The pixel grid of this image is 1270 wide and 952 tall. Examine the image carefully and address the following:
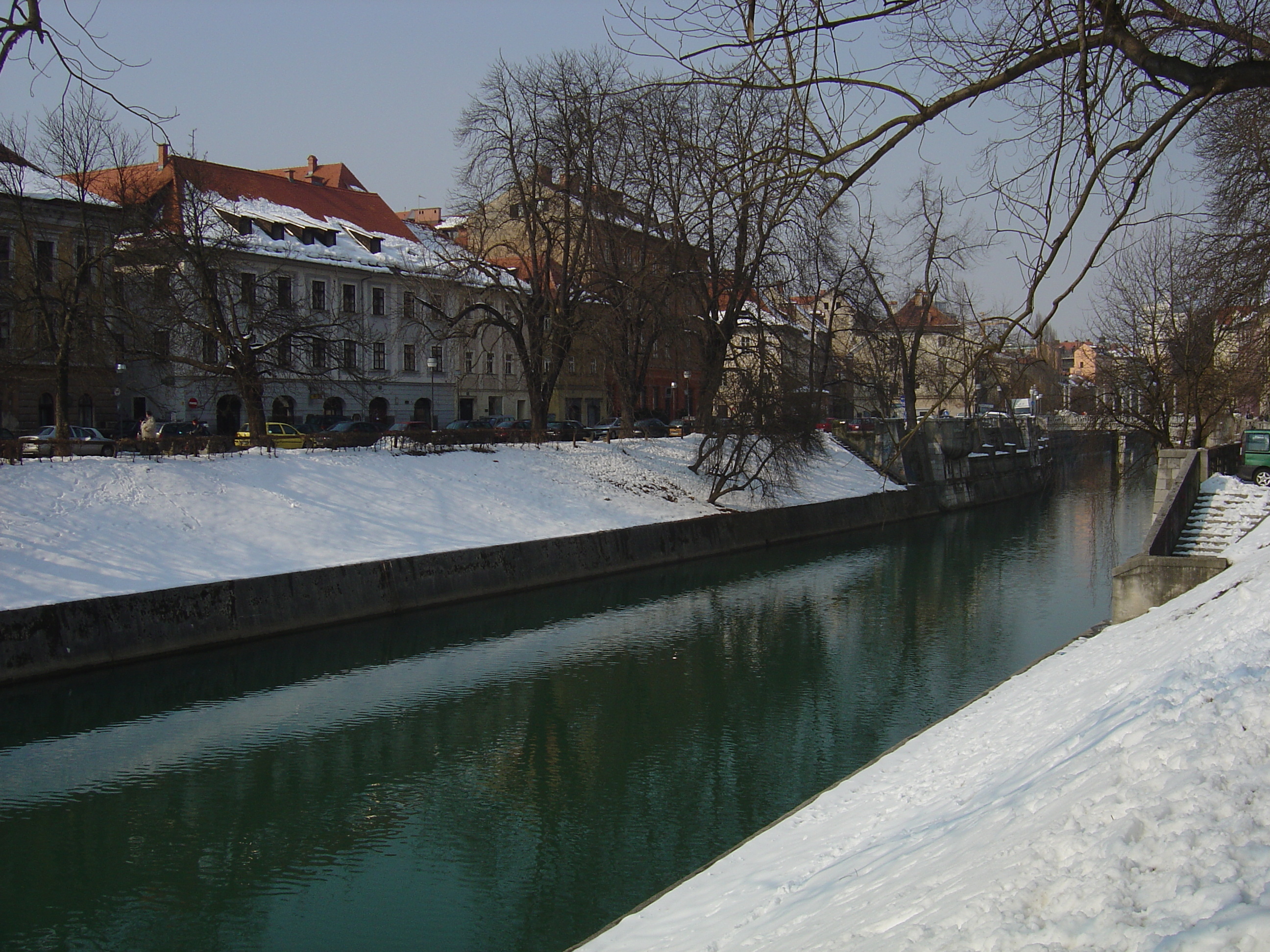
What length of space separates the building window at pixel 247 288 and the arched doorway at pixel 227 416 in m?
Result: 11.1

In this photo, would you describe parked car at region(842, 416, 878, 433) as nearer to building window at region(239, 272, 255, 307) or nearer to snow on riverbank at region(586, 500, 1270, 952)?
building window at region(239, 272, 255, 307)

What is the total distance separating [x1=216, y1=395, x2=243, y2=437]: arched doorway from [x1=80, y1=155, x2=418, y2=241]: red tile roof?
7855 mm

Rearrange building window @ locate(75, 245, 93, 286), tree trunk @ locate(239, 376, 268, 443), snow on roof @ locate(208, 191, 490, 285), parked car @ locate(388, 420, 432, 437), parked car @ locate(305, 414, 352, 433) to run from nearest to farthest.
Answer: building window @ locate(75, 245, 93, 286)
tree trunk @ locate(239, 376, 268, 443)
parked car @ locate(305, 414, 352, 433)
snow on roof @ locate(208, 191, 490, 285)
parked car @ locate(388, 420, 432, 437)

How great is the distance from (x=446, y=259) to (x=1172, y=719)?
2856cm

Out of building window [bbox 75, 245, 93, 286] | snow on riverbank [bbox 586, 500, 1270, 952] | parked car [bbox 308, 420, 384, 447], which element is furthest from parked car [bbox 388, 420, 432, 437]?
snow on riverbank [bbox 586, 500, 1270, 952]

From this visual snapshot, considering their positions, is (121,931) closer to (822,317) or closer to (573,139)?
(573,139)

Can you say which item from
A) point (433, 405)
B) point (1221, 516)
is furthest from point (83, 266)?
point (1221, 516)

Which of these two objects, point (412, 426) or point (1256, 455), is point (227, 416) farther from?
point (1256, 455)

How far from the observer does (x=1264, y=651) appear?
6988 mm

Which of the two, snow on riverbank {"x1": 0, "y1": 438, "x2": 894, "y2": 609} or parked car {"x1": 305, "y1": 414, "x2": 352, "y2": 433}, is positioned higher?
parked car {"x1": 305, "y1": 414, "x2": 352, "y2": 433}

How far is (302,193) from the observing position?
5209 cm

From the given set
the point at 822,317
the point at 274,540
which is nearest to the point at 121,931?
the point at 274,540

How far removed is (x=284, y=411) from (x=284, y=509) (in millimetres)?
21531

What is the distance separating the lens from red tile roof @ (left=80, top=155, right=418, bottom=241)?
141ft
